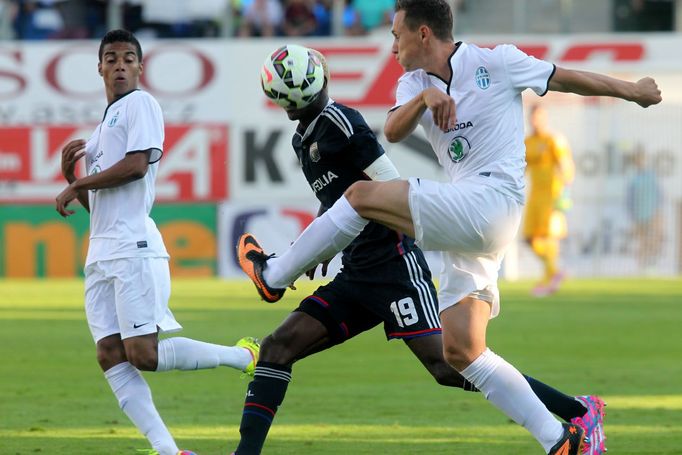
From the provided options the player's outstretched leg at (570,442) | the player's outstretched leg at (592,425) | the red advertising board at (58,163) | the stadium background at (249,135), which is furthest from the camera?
the red advertising board at (58,163)

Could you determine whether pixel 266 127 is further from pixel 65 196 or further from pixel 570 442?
pixel 570 442

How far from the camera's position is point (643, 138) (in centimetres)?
2542

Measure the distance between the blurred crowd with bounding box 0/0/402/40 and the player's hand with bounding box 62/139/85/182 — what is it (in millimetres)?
18947

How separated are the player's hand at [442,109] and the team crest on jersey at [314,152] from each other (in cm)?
107

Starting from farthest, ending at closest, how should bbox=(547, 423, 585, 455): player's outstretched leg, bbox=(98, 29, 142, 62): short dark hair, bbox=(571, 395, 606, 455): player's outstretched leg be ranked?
bbox=(98, 29, 142, 62): short dark hair < bbox=(571, 395, 606, 455): player's outstretched leg < bbox=(547, 423, 585, 455): player's outstretched leg

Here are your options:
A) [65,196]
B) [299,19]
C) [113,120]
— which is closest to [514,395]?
[65,196]

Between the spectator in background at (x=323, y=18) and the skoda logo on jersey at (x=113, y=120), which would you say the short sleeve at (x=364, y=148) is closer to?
the skoda logo on jersey at (x=113, y=120)

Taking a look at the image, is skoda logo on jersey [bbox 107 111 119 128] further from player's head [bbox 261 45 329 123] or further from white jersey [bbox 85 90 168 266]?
player's head [bbox 261 45 329 123]

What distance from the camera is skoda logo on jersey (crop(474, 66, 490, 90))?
6496mm

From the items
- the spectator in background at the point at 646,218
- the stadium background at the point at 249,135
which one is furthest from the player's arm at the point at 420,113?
the spectator in background at the point at 646,218

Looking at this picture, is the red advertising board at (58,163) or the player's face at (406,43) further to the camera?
the red advertising board at (58,163)

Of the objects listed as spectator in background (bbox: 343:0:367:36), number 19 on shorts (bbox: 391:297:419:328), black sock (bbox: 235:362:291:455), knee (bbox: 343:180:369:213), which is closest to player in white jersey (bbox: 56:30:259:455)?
black sock (bbox: 235:362:291:455)

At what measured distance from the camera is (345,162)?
7.11m

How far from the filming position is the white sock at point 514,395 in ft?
21.2
